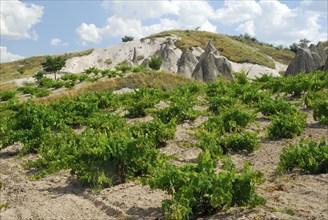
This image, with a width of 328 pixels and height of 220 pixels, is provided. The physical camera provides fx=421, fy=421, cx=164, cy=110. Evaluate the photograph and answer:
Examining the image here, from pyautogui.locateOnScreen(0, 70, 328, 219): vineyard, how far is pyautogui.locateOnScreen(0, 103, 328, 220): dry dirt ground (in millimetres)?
57

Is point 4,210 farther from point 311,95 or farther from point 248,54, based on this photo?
point 248,54

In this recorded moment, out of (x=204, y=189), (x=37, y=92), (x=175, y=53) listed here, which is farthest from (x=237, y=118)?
(x=175, y=53)

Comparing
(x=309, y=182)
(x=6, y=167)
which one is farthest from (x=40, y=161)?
(x=309, y=182)

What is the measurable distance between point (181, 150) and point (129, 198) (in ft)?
10.4

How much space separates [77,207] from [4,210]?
47.0 inches

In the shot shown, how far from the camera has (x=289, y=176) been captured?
22.3 ft

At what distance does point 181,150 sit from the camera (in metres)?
9.45

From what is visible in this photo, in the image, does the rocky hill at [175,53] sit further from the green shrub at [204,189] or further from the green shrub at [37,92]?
the green shrub at [204,189]

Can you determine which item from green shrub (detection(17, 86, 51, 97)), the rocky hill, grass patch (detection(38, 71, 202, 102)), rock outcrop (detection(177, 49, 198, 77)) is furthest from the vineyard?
the rocky hill

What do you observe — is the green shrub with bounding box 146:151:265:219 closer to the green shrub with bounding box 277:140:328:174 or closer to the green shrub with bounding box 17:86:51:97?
the green shrub with bounding box 277:140:328:174

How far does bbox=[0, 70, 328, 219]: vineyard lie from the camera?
5247 mm

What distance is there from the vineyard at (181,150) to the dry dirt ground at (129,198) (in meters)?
0.06

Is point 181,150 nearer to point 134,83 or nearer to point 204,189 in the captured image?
point 204,189

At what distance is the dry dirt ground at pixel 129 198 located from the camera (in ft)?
17.1
